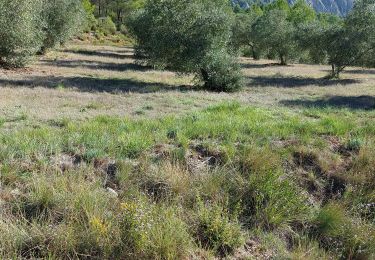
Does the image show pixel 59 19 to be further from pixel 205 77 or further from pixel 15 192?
pixel 15 192

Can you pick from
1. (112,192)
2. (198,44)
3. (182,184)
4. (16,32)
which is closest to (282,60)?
(198,44)

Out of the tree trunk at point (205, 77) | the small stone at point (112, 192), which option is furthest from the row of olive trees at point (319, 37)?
the small stone at point (112, 192)

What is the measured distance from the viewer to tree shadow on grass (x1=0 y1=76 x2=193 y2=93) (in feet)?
58.0

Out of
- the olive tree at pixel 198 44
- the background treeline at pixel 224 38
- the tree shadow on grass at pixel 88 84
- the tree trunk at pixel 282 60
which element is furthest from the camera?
the tree trunk at pixel 282 60

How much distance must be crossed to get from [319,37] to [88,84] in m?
21.5

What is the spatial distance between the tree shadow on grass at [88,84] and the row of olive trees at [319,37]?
15942mm

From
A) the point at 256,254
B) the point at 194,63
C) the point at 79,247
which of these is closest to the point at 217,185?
the point at 256,254

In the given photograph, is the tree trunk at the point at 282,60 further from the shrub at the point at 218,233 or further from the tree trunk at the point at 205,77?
the shrub at the point at 218,233

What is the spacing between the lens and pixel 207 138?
7.77m

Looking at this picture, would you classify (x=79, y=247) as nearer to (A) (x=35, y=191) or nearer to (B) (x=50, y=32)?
(A) (x=35, y=191)

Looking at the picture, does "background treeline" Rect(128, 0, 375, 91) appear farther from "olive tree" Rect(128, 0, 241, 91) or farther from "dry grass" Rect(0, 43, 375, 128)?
"dry grass" Rect(0, 43, 375, 128)

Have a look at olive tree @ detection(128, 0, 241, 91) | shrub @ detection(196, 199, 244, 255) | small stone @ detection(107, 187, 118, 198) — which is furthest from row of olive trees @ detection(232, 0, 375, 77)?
small stone @ detection(107, 187, 118, 198)

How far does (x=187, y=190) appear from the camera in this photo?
5773 mm

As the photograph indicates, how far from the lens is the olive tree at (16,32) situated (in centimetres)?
2009
